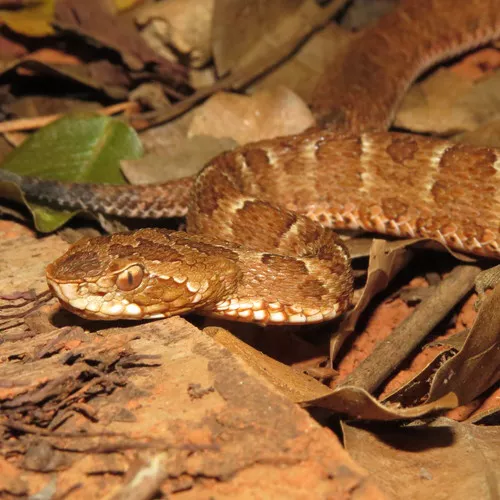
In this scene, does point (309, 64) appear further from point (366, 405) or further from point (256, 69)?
point (366, 405)

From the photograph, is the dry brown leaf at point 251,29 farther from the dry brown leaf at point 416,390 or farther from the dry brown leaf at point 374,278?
the dry brown leaf at point 416,390

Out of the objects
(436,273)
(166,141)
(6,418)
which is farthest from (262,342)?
(166,141)

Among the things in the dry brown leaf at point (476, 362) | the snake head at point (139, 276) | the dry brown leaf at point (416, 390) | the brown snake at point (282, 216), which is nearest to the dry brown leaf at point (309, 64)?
the brown snake at point (282, 216)

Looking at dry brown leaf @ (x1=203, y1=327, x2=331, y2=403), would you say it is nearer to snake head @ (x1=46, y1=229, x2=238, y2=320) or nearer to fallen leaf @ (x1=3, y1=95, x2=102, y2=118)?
snake head @ (x1=46, y1=229, x2=238, y2=320)

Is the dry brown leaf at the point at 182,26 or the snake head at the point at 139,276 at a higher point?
the dry brown leaf at the point at 182,26

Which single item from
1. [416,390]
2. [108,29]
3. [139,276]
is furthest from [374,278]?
[108,29]

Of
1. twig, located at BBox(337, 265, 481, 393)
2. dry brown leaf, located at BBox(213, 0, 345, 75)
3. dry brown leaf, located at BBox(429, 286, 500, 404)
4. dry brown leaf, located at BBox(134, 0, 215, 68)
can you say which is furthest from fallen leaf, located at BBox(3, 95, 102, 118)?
dry brown leaf, located at BBox(429, 286, 500, 404)
